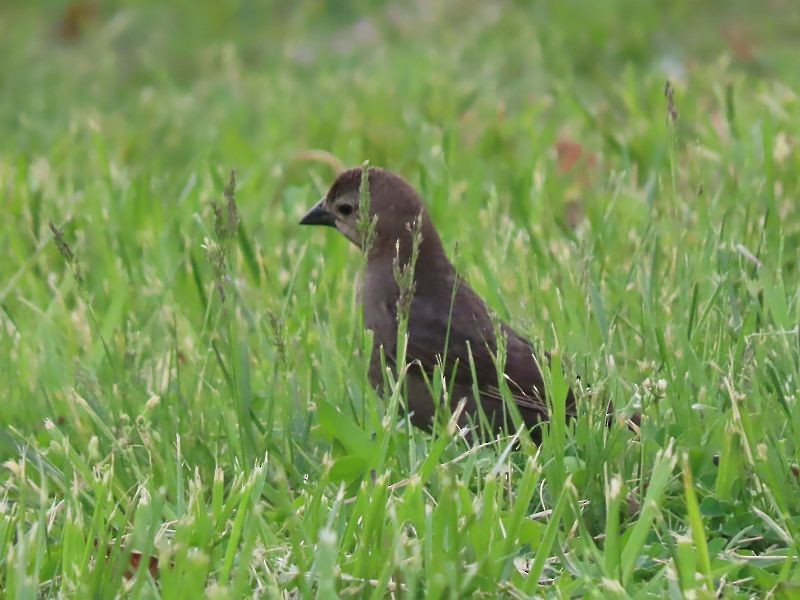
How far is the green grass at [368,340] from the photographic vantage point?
3168mm

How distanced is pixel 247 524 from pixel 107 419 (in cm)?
95

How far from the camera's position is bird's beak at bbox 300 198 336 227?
538cm

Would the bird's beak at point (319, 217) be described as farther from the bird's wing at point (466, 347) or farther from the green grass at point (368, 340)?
the bird's wing at point (466, 347)

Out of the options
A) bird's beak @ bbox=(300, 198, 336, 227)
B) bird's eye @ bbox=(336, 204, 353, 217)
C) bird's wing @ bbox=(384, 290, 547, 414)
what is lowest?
bird's wing @ bbox=(384, 290, 547, 414)

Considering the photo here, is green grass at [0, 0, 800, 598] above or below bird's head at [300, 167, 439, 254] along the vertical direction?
below

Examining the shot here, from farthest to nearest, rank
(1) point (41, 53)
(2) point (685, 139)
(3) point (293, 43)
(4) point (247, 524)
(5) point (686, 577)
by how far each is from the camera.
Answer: (1) point (41, 53)
(3) point (293, 43)
(2) point (685, 139)
(4) point (247, 524)
(5) point (686, 577)

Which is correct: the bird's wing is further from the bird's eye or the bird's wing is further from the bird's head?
the bird's eye

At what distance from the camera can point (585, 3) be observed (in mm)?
10109

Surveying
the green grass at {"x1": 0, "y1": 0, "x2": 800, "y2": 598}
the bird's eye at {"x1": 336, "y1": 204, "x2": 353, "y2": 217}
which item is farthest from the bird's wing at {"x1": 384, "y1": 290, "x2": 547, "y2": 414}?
the bird's eye at {"x1": 336, "y1": 204, "x2": 353, "y2": 217}

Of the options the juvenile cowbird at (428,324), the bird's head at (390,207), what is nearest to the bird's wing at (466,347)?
the juvenile cowbird at (428,324)

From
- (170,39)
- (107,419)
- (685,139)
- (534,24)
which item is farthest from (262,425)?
(170,39)

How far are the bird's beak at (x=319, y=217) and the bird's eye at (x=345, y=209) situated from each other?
0.17 feet

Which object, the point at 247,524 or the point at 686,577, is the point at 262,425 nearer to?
the point at 247,524

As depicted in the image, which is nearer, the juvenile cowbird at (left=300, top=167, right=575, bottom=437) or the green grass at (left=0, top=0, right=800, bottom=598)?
the green grass at (left=0, top=0, right=800, bottom=598)
